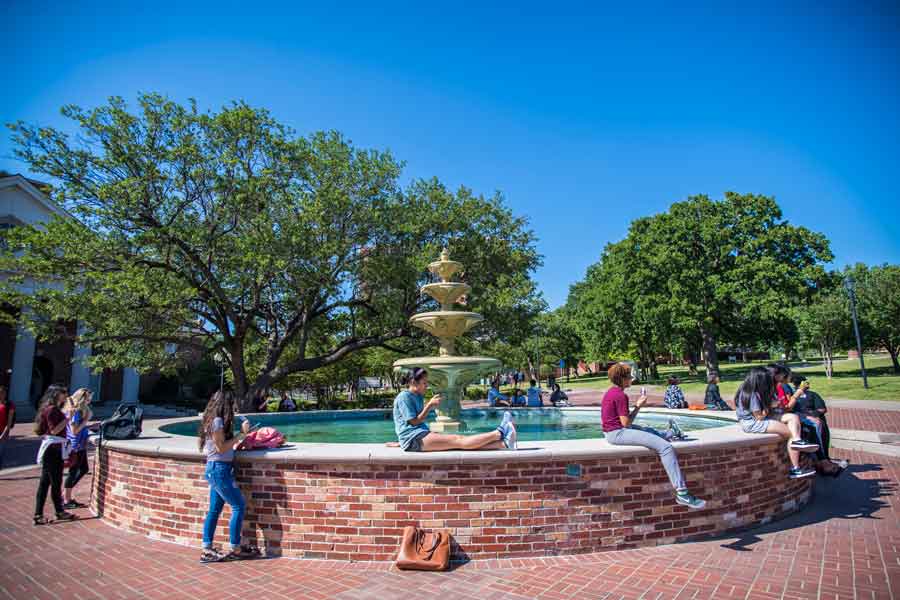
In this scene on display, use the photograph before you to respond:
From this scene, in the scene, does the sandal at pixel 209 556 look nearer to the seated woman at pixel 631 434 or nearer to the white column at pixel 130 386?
the seated woman at pixel 631 434

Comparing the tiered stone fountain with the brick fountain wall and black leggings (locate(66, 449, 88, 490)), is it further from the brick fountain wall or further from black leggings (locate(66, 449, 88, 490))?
black leggings (locate(66, 449, 88, 490))

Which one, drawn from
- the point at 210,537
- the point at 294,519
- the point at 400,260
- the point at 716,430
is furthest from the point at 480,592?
the point at 400,260

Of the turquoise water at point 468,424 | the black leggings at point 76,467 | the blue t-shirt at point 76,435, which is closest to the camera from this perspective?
the blue t-shirt at point 76,435

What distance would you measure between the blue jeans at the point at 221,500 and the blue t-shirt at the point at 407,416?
1785 millimetres

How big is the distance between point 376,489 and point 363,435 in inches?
241

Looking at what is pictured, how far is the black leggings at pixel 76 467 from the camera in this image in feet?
24.5

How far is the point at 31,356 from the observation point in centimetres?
2788

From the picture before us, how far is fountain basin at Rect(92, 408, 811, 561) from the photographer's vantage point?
16.3 ft

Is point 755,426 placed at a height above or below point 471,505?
above

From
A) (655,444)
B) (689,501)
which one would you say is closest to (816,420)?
(689,501)

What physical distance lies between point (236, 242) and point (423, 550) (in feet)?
46.5

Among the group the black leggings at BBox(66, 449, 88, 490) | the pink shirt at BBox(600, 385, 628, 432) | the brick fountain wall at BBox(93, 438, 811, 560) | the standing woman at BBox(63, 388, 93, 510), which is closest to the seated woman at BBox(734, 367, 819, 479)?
the brick fountain wall at BBox(93, 438, 811, 560)

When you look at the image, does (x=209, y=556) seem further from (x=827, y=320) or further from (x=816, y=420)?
(x=827, y=320)

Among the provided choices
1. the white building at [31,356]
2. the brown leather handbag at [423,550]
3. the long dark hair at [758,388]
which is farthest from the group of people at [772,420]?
the white building at [31,356]
